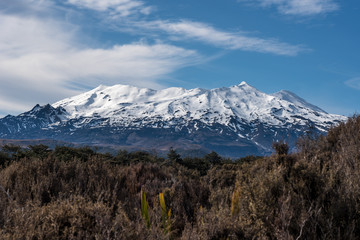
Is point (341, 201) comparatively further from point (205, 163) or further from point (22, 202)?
point (205, 163)

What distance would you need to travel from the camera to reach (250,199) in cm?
478

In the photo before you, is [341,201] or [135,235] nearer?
[135,235]

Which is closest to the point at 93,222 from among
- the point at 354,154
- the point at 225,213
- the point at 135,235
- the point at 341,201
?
the point at 135,235

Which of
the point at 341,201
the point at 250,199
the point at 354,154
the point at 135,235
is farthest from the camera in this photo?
the point at 354,154

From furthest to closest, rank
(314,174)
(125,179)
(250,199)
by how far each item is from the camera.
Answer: (125,179) < (314,174) < (250,199)

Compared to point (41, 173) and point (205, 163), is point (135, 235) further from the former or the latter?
point (205, 163)

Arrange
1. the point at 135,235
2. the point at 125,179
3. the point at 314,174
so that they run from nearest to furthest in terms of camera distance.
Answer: the point at 135,235 → the point at 314,174 → the point at 125,179

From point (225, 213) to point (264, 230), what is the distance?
686 mm

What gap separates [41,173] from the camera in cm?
713

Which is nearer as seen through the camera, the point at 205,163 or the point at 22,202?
the point at 22,202

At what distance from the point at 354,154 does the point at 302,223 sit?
4.06 metres

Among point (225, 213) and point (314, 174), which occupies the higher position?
point (314, 174)

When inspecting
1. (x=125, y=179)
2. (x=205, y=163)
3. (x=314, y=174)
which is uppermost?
(x=314, y=174)

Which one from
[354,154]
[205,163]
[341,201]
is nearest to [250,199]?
[341,201]
